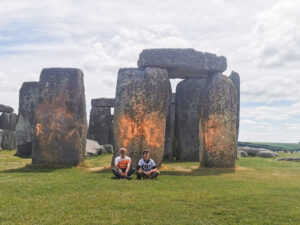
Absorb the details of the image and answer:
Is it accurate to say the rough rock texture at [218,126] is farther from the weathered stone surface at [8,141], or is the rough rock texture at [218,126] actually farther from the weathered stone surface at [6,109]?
the weathered stone surface at [6,109]

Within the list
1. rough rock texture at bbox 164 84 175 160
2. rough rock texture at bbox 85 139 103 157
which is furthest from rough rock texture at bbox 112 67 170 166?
rough rock texture at bbox 85 139 103 157

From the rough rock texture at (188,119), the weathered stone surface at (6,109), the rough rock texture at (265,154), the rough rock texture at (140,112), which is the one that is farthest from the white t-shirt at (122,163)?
the weathered stone surface at (6,109)

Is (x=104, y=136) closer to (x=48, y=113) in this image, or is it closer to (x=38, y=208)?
(x=48, y=113)

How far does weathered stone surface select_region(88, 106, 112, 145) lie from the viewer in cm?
2469

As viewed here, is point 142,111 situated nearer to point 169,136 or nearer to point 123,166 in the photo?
point 123,166

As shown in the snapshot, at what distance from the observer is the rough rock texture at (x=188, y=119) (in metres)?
16.7

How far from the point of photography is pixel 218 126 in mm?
12328

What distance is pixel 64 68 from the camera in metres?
11.8

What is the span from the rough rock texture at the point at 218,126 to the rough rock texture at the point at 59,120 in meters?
4.02

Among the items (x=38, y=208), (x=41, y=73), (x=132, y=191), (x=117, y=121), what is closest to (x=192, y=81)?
(x=117, y=121)

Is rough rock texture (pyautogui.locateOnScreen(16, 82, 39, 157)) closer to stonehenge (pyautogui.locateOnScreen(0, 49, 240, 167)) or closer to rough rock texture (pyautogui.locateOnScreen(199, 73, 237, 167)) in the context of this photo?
stonehenge (pyautogui.locateOnScreen(0, 49, 240, 167))

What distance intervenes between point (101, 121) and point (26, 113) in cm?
788

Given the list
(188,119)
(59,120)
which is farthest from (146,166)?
(188,119)

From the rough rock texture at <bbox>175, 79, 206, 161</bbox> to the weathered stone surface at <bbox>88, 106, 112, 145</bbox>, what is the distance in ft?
27.6
